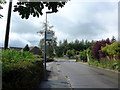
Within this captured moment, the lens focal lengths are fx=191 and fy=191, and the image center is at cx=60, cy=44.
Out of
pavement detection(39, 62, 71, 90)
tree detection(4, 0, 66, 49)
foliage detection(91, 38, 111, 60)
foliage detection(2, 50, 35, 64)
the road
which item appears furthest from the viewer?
foliage detection(91, 38, 111, 60)

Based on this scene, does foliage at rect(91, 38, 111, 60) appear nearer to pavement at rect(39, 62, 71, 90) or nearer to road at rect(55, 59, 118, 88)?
road at rect(55, 59, 118, 88)

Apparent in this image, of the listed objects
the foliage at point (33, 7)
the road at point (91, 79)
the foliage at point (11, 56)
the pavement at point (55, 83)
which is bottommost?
the road at point (91, 79)

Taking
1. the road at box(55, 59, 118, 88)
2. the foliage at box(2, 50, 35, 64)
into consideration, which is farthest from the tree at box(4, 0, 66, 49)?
the road at box(55, 59, 118, 88)

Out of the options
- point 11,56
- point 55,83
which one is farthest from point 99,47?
point 11,56

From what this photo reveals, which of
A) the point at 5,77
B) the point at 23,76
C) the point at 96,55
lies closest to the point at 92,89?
the point at 23,76

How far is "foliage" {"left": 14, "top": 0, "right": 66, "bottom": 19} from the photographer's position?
3.73 metres

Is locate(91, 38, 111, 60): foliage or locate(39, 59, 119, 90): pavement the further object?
locate(91, 38, 111, 60): foliage

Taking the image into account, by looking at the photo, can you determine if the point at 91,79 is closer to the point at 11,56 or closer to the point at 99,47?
the point at 11,56

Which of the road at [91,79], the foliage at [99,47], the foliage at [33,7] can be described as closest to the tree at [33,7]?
the foliage at [33,7]

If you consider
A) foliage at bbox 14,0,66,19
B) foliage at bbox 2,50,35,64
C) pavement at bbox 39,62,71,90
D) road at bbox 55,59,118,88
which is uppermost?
foliage at bbox 14,0,66,19

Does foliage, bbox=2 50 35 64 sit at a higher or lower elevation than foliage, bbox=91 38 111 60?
lower

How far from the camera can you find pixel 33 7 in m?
3.79

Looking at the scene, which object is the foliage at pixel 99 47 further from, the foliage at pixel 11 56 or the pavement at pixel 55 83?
the foliage at pixel 11 56

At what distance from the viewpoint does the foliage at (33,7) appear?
3.73 meters
